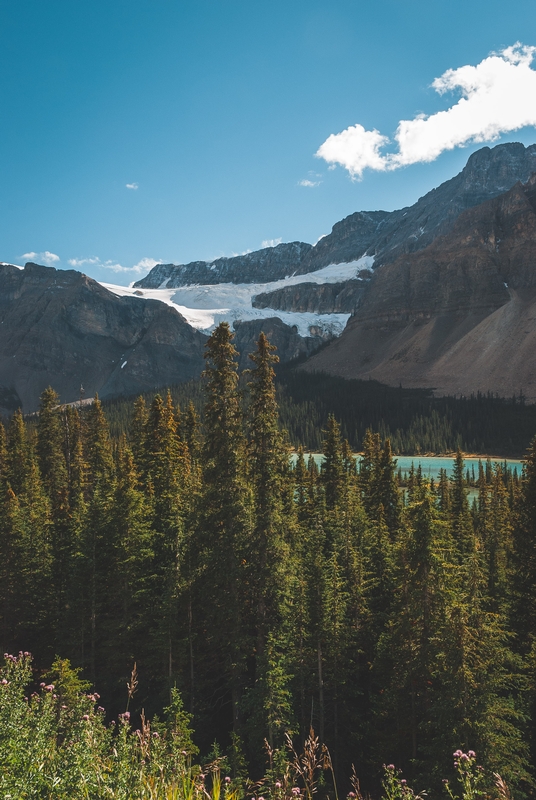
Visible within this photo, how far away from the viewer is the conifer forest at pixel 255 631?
40.2 ft

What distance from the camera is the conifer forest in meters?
12.3

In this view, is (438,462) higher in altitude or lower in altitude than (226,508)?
lower

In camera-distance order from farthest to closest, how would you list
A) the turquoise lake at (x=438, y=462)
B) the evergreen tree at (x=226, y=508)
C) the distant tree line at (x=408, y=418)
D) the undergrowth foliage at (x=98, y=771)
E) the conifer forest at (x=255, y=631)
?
the distant tree line at (x=408, y=418), the turquoise lake at (x=438, y=462), the evergreen tree at (x=226, y=508), the conifer forest at (x=255, y=631), the undergrowth foliage at (x=98, y=771)

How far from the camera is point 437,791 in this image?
12531mm

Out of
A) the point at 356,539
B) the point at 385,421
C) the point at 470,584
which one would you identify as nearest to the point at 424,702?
the point at 470,584

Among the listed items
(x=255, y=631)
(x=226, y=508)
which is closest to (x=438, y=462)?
(x=255, y=631)

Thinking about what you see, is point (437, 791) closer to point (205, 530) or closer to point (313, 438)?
point (205, 530)

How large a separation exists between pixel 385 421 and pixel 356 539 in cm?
13105

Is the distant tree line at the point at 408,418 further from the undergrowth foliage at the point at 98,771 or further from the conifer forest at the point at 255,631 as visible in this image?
the undergrowth foliage at the point at 98,771

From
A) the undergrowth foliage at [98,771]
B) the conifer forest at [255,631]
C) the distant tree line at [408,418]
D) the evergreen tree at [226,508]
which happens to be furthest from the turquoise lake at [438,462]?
the undergrowth foliage at [98,771]

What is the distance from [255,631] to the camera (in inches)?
765

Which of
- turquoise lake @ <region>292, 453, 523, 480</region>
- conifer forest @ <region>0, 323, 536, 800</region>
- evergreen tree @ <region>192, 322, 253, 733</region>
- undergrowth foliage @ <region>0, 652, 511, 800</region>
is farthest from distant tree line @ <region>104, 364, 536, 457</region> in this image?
undergrowth foliage @ <region>0, 652, 511, 800</region>

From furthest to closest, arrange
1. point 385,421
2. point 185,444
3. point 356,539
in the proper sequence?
point 385,421, point 185,444, point 356,539

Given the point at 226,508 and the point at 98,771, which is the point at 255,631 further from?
the point at 98,771
